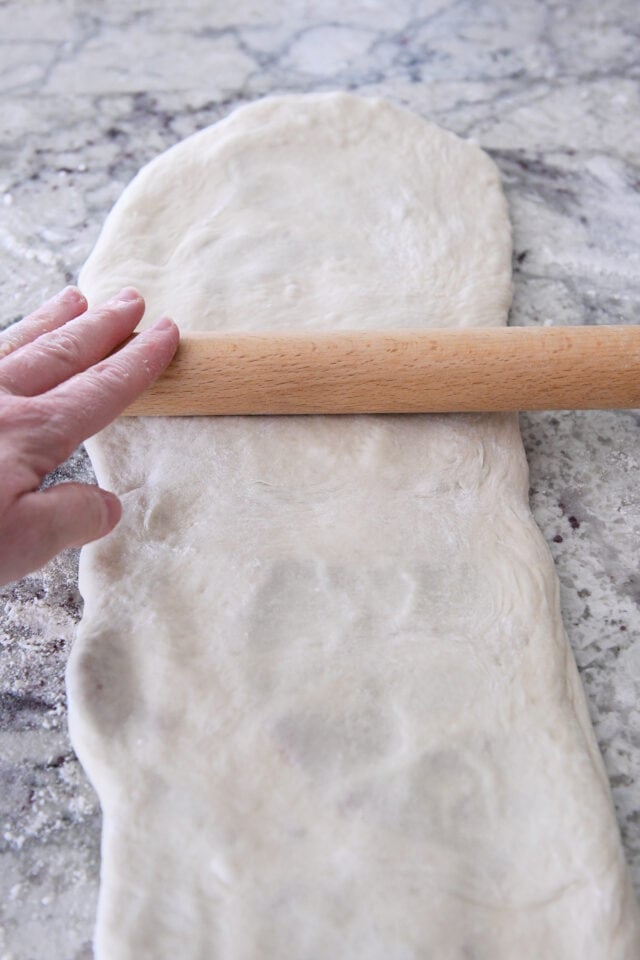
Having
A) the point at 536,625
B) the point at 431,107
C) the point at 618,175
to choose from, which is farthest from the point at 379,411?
the point at 431,107

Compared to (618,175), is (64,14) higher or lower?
higher

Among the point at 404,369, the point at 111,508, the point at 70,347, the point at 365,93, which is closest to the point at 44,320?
the point at 70,347

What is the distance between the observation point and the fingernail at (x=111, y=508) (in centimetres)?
130

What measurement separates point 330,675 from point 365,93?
1918 mm

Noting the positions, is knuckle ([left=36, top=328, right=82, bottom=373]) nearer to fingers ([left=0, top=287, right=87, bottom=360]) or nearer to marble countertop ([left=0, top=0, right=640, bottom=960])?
fingers ([left=0, top=287, right=87, bottom=360])

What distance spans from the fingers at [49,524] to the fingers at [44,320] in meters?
0.35

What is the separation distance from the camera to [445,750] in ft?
3.93

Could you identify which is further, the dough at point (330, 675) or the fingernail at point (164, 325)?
the fingernail at point (164, 325)

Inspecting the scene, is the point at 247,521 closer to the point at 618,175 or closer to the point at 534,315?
the point at 534,315

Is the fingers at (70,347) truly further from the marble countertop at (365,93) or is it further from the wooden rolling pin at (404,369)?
the marble countertop at (365,93)

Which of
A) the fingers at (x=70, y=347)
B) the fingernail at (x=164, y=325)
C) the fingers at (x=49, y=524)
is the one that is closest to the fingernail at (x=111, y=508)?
the fingers at (x=49, y=524)

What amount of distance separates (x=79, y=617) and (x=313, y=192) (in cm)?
112

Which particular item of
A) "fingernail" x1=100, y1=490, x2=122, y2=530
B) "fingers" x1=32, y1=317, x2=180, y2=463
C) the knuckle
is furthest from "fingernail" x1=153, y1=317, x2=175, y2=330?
"fingernail" x1=100, y1=490, x2=122, y2=530

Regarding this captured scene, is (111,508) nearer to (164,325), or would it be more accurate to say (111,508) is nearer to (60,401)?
(60,401)
